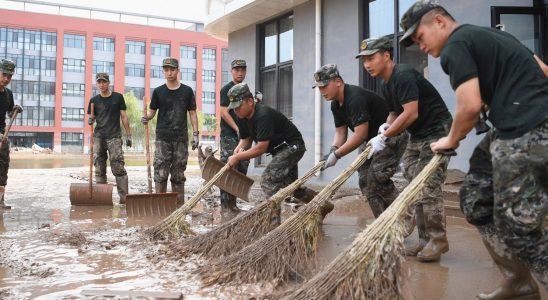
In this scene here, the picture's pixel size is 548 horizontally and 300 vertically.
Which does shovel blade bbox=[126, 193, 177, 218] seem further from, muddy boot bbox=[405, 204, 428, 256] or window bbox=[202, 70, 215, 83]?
window bbox=[202, 70, 215, 83]

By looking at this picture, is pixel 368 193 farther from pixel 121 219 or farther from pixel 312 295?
pixel 121 219

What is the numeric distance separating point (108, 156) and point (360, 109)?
4.73 m

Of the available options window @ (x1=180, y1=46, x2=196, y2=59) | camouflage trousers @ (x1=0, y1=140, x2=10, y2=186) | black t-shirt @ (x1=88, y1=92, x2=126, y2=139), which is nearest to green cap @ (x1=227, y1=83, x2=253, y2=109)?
black t-shirt @ (x1=88, y1=92, x2=126, y2=139)

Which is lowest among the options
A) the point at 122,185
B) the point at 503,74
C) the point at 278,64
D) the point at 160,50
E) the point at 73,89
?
the point at 122,185

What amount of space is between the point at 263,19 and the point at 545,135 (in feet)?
30.0

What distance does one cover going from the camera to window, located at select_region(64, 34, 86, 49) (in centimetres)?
4922

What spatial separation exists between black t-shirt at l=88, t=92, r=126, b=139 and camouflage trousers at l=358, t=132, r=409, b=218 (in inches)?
173

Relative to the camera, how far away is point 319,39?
8.78 metres

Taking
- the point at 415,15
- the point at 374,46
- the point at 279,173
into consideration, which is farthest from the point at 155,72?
the point at 415,15

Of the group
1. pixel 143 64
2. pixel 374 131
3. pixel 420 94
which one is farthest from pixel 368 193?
pixel 143 64

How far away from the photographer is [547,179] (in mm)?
2135

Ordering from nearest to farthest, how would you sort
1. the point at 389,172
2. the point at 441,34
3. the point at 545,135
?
the point at 545,135 → the point at 441,34 → the point at 389,172

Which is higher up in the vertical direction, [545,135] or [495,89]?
[495,89]

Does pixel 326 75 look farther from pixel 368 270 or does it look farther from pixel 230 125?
pixel 230 125
